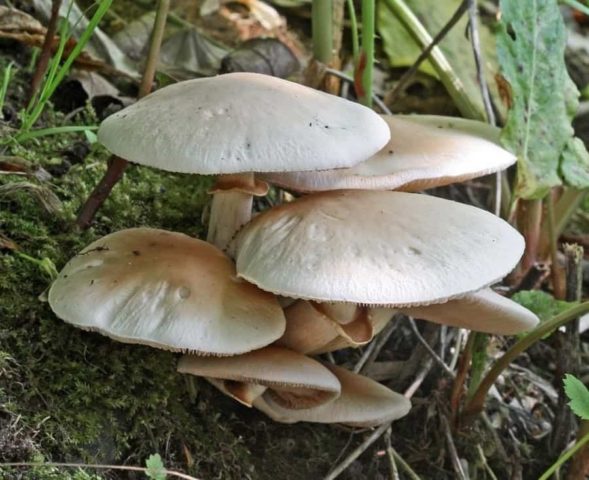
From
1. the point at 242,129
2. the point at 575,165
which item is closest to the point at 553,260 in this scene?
the point at 575,165

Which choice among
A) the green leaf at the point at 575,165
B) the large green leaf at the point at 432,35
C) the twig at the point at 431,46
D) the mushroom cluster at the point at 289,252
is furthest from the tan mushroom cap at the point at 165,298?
the large green leaf at the point at 432,35

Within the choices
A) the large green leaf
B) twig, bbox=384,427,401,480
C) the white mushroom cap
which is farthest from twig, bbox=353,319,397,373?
the large green leaf

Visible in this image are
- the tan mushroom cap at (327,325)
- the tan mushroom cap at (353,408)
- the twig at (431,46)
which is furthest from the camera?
the twig at (431,46)

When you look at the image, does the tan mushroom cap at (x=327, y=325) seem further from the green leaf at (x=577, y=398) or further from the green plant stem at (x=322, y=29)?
the green plant stem at (x=322, y=29)

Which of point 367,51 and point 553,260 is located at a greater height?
point 367,51

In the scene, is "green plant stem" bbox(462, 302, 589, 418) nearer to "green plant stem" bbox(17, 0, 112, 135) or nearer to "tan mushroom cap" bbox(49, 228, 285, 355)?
"tan mushroom cap" bbox(49, 228, 285, 355)

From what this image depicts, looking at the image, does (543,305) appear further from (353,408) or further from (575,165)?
(353,408)

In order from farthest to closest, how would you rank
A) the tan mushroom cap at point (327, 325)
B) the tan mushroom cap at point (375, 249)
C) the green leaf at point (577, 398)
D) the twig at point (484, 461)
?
the twig at point (484, 461) → the tan mushroom cap at point (327, 325) → the green leaf at point (577, 398) → the tan mushroom cap at point (375, 249)
